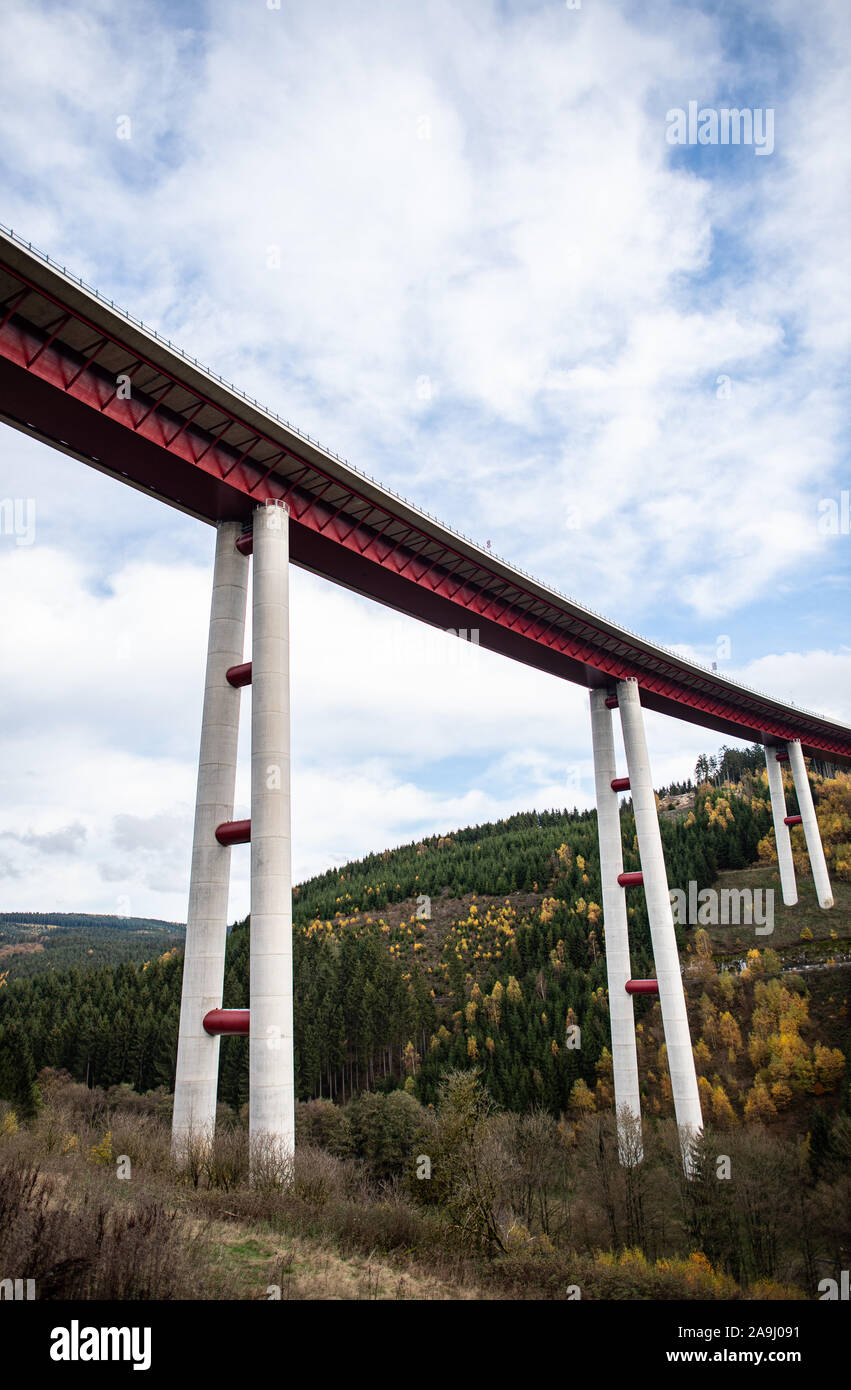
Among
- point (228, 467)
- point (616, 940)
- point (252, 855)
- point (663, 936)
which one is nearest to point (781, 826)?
point (616, 940)

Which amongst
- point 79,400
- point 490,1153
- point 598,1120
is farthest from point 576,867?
point 79,400

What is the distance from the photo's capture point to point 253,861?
2091 cm

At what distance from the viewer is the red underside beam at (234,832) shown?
21.9 m

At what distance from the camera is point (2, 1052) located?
174 feet

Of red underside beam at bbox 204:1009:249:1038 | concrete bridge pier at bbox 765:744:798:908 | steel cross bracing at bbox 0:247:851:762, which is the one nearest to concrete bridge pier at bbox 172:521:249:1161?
red underside beam at bbox 204:1009:249:1038

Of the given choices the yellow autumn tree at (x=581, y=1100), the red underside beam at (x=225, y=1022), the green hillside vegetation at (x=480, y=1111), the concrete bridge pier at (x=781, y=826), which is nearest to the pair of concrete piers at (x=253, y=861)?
the red underside beam at (x=225, y=1022)

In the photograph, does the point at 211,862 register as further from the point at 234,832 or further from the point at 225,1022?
the point at 225,1022

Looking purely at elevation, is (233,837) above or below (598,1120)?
above

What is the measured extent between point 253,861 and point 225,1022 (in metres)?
4.24

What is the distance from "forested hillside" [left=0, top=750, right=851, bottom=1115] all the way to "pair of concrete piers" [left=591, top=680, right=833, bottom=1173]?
39.9ft

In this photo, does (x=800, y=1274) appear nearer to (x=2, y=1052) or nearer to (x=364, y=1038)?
(x=2, y=1052)

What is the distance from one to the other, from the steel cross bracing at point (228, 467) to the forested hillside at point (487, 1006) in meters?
23.5

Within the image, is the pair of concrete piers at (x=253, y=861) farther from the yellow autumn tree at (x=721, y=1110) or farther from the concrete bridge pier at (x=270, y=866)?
the yellow autumn tree at (x=721, y=1110)
